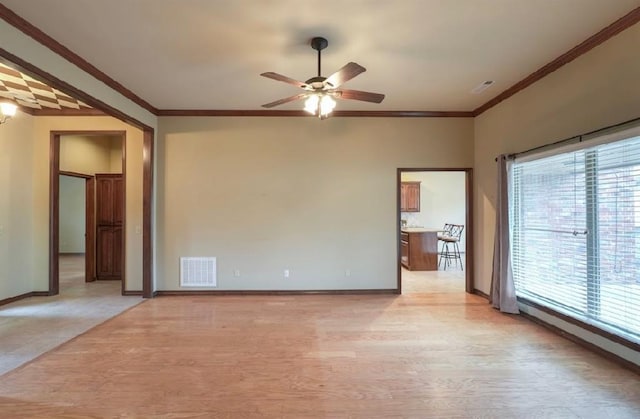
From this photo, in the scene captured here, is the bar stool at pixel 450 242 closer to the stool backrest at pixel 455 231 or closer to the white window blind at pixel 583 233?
the stool backrest at pixel 455 231

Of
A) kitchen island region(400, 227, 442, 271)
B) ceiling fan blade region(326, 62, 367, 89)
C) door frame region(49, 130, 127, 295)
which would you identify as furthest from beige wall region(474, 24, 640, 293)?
door frame region(49, 130, 127, 295)

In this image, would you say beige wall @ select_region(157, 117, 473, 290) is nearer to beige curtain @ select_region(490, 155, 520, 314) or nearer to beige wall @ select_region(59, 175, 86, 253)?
beige curtain @ select_region(490, 155, 520, 314)

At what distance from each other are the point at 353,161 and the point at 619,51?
3199 millimetres

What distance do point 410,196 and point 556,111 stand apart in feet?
20.4

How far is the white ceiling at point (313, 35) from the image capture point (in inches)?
102

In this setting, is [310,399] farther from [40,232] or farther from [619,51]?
[40,232]

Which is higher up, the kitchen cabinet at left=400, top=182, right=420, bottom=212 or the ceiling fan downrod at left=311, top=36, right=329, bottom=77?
the ceiling fan downrod at left=311, top=36, right=329, bottom=77

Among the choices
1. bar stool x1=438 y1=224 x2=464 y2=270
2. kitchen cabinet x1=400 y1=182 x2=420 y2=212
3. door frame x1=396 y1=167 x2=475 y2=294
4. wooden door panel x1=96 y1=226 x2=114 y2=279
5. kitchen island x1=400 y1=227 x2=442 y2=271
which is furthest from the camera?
kitchen cabinet x1=400 y1=182 x2=420 y2=212

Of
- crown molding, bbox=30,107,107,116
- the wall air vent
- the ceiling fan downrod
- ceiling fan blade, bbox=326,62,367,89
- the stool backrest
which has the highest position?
the wall air vent

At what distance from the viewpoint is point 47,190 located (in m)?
5.18

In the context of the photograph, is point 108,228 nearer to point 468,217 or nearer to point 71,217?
point 71,217

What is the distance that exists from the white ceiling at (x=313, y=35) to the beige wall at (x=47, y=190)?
1.37 metres

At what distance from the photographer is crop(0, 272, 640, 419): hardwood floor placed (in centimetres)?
225

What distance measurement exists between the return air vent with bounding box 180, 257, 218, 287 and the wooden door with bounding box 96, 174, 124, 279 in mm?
1980
